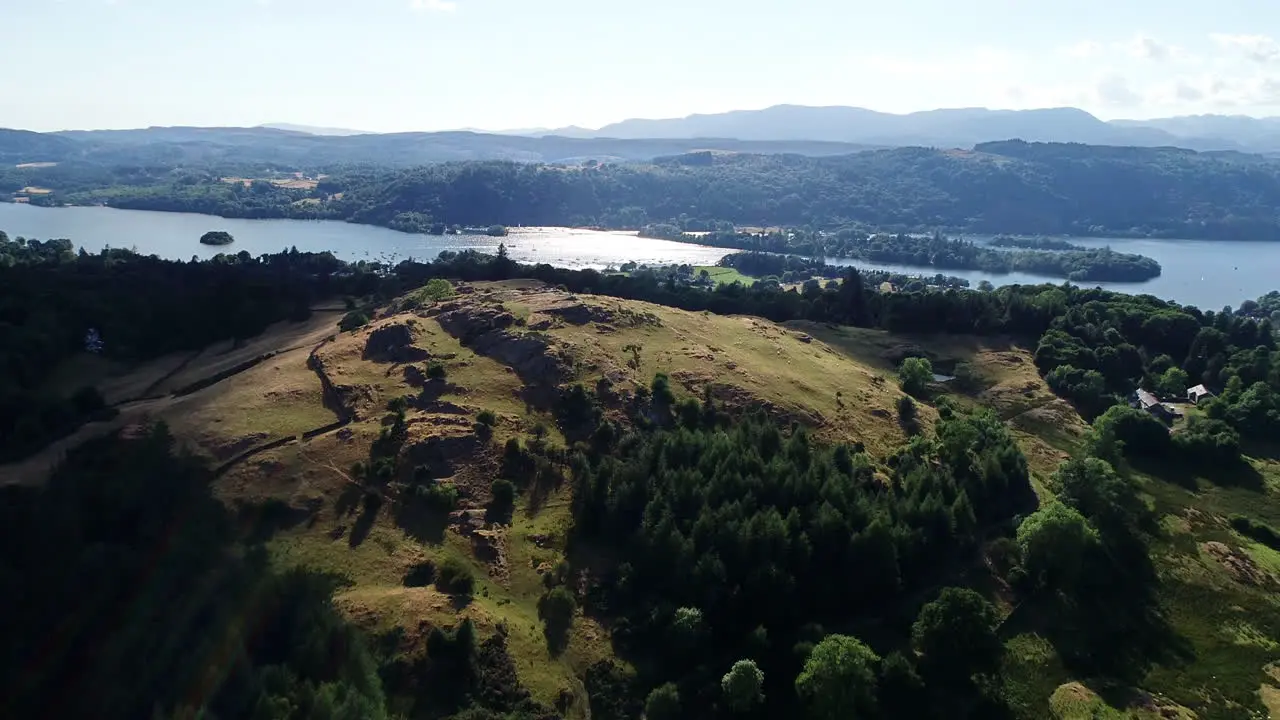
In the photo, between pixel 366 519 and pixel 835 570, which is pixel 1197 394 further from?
pixel 366 519

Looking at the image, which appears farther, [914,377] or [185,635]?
[914,377]

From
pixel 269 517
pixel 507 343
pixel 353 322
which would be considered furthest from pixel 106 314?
pixel 269 517

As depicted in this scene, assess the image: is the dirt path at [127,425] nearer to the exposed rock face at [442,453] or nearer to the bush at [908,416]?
the exposed rock face at [442,453]

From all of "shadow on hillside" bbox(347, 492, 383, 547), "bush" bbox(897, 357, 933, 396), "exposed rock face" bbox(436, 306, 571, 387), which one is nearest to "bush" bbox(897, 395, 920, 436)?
"bush" bbox(897, 357, 933, 396)

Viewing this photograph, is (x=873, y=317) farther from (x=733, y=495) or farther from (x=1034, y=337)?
(x=733, y=495)

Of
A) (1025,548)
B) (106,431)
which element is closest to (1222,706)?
(1025,548)
